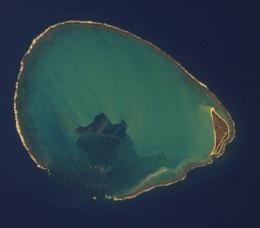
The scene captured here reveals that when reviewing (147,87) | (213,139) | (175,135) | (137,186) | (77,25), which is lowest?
(137,186)

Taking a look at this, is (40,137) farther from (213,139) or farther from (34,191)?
(213,139)

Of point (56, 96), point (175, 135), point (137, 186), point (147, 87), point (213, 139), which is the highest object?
point (56, 96)

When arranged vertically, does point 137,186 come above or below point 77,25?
below

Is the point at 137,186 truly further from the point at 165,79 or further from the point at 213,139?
the point at 165,79

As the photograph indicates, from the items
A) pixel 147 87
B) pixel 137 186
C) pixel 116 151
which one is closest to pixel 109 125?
pixel 116 151

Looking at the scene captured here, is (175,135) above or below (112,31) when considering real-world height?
below

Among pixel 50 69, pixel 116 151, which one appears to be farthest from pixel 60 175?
pixel 50 69

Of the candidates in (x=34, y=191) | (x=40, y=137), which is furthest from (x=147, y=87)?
(x=34, y=191)
